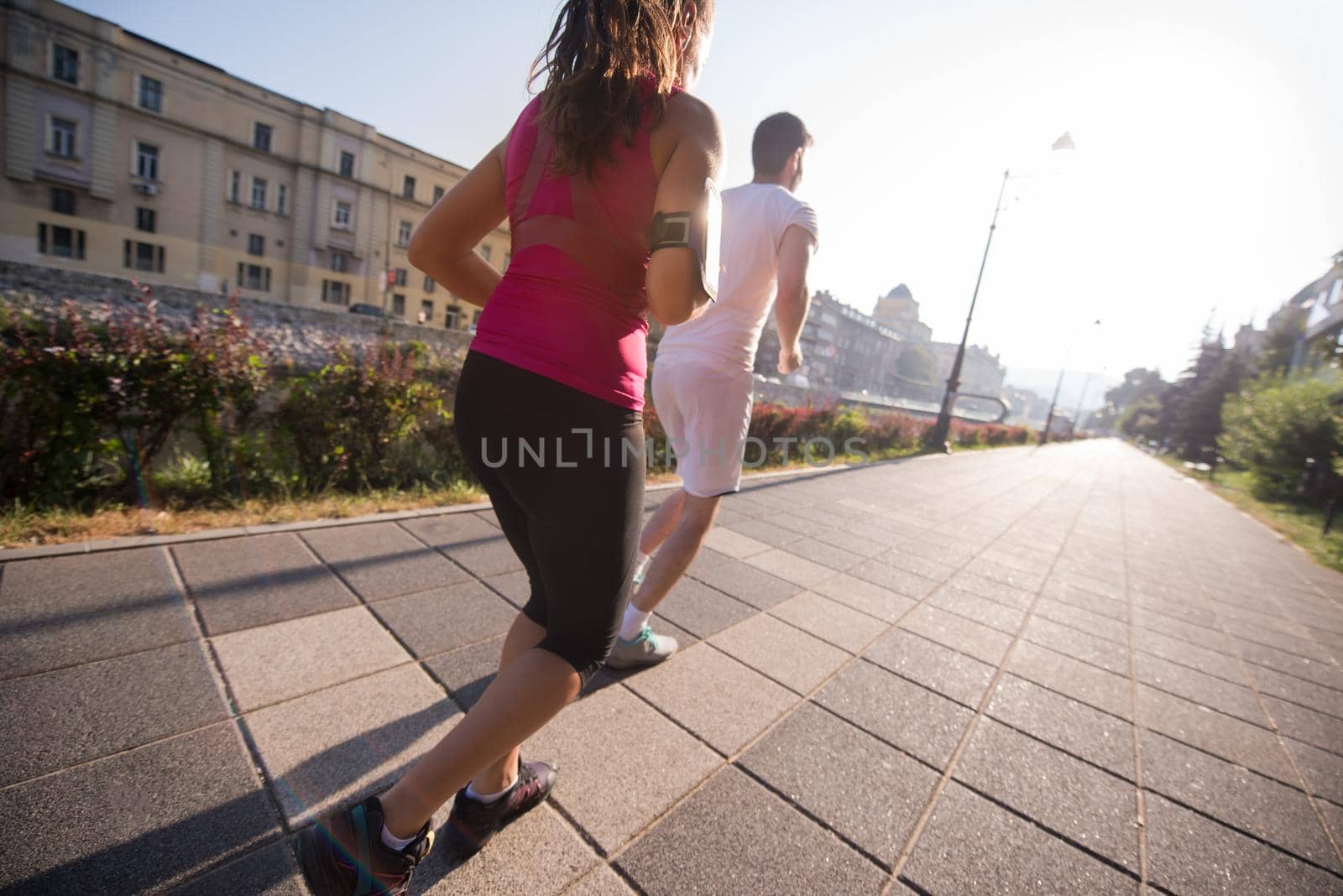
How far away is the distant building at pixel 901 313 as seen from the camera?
131 metres

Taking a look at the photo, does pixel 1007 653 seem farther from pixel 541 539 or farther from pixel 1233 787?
pixel 541 539

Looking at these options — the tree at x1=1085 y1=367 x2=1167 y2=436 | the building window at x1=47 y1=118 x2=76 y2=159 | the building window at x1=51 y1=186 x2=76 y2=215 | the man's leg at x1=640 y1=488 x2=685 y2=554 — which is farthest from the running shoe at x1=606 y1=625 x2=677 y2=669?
the tree at x1=1085 y1=367 x2=1167 y2=436

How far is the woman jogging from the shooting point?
102cm

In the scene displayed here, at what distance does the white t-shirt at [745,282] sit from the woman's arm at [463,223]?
2.79ft

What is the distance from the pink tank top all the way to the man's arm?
104cm

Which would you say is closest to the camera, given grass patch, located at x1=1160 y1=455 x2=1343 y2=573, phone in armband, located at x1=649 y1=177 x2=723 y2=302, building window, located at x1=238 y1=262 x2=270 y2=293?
phone in armband, located at x1=649 y1=177 x2=723 y2=302

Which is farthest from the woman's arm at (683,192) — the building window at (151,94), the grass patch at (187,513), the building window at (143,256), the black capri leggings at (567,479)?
the building window at (151,94)

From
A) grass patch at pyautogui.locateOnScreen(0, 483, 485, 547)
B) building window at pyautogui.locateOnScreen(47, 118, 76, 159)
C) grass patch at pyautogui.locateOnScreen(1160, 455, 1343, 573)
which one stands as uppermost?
building window at pyautogui.locateOnScreen(47, 118, 76, 159)

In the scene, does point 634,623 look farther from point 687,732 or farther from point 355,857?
point 355,857

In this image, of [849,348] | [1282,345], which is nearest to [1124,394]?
[849,348]

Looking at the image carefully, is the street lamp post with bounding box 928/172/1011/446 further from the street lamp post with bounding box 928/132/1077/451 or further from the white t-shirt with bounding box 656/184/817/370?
the white t-shirt with bounding box 656/184/817/370

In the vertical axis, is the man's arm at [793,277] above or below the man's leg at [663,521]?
above

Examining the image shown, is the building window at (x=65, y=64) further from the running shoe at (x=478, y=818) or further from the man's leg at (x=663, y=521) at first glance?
the running shoe at (x=478, y=818)

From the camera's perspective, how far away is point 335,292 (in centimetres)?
3634
